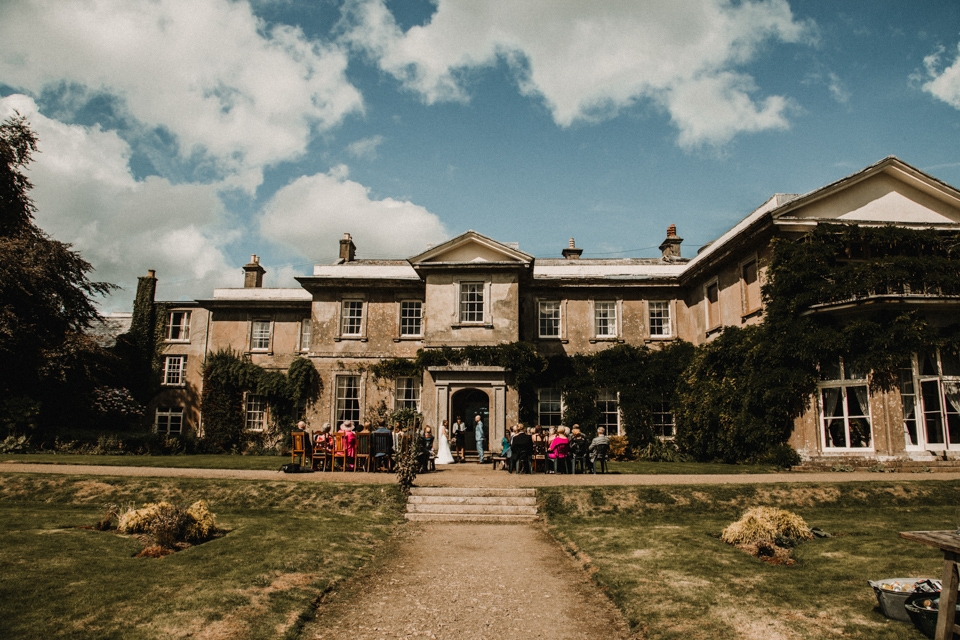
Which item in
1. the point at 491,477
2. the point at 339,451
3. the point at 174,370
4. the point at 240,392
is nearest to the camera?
the point at 491,477

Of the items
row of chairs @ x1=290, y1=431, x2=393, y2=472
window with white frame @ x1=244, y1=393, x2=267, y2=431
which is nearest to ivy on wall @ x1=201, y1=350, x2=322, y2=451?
window with white frame @ x1=244, y1=393, x2=267, y2=431

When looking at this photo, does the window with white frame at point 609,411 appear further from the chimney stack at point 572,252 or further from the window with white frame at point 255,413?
the window with white frame at point 255,413

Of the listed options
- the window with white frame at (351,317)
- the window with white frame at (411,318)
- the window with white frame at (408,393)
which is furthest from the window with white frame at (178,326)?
the window with white frame at (408,393)

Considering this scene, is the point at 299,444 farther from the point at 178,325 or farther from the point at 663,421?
the point at 178,325

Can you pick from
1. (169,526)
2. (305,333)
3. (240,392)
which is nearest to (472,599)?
(169,526)

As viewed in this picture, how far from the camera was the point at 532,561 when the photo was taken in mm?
8781

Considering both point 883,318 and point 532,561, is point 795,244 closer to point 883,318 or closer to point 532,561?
point 883,318

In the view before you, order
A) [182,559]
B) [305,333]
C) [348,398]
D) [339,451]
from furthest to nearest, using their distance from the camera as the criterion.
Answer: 1. [305,333]
2. [348,398]
3. [339,451]
4. [182,559]

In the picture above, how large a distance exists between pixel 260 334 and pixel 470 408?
10.6 metres

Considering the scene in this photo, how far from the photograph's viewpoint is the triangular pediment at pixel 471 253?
23.5 m

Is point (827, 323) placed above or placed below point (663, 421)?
above

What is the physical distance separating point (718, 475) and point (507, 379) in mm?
9111

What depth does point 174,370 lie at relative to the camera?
3066 cm

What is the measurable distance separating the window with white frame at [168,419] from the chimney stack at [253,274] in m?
6.91
